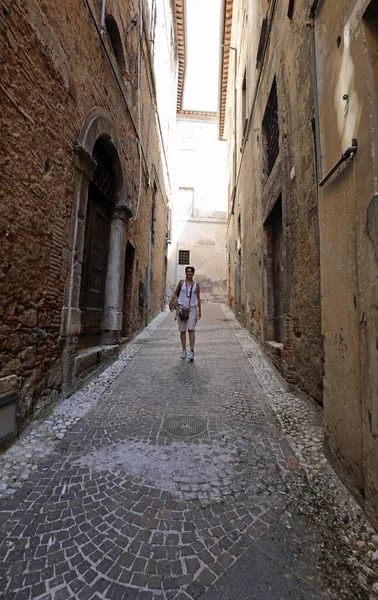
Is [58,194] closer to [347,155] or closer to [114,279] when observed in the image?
[114,279]

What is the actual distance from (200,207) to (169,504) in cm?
2213

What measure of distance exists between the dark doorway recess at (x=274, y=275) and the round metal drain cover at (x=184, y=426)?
2.98 m

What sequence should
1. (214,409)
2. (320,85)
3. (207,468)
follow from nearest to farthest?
(207,468) < (320,85) < (214,409)

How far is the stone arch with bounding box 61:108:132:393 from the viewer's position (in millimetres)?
3428

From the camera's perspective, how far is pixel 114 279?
541cm

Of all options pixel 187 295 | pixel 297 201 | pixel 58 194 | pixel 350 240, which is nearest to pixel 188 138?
pixel 187 295

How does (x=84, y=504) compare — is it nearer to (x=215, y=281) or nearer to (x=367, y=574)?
(x=367, y=574)

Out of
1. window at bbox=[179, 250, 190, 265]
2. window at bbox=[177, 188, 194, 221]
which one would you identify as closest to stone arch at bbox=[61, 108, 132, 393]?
window at bbox=[179, 250, 190, 265]

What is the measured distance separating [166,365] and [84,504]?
3.01 metres

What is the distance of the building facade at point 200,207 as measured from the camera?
20688mm

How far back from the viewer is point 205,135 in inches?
942

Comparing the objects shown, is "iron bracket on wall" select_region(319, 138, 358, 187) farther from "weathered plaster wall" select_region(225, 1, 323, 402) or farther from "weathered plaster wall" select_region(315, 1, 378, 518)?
"weathered plaster wall" select_region(225, 1, 323, 402)

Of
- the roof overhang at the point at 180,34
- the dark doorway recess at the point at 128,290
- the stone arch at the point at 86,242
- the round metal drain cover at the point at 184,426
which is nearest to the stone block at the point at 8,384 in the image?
the stone arch at the point at 86,242

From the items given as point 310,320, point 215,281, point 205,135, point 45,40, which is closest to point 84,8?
point 45,40
